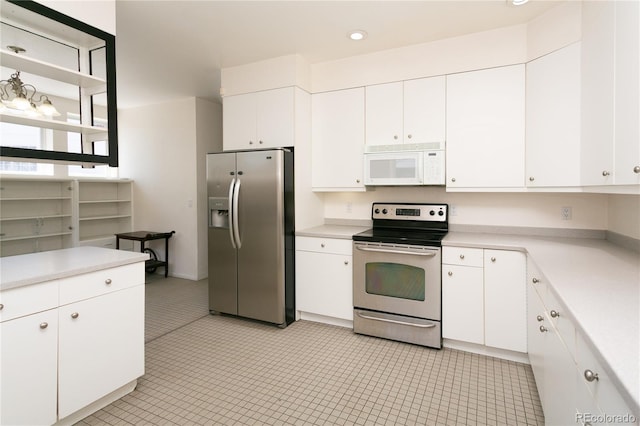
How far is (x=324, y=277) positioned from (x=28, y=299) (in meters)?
2.18

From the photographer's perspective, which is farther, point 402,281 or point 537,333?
point 402,281

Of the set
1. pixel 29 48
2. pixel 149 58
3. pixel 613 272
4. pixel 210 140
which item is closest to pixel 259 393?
pixel 613 272

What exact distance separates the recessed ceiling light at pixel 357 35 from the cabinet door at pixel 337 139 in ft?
1.65

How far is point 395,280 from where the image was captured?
2.89 m

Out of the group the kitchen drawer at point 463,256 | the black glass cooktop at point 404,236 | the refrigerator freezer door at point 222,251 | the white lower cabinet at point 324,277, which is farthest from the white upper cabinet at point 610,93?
the refrigerator freezer door at point 222,251

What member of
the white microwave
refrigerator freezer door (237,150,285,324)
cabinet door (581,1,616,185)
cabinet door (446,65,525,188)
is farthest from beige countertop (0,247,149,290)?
cabinet door (581,1,616,185)

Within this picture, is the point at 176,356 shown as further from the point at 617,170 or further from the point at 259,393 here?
the point at 617,170

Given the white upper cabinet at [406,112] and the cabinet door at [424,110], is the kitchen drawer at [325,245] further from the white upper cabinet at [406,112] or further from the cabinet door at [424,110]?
the cabinet door at [424,110]

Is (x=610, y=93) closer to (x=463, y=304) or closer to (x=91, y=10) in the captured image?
(x=463, y=304)

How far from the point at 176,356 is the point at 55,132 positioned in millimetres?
1845

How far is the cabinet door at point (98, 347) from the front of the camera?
1.78m

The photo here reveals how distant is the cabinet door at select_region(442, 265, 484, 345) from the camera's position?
103 inches

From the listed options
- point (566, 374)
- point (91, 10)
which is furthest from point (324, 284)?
point (91, 10)

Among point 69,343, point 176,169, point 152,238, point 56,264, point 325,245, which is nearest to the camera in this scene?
point 69,343
